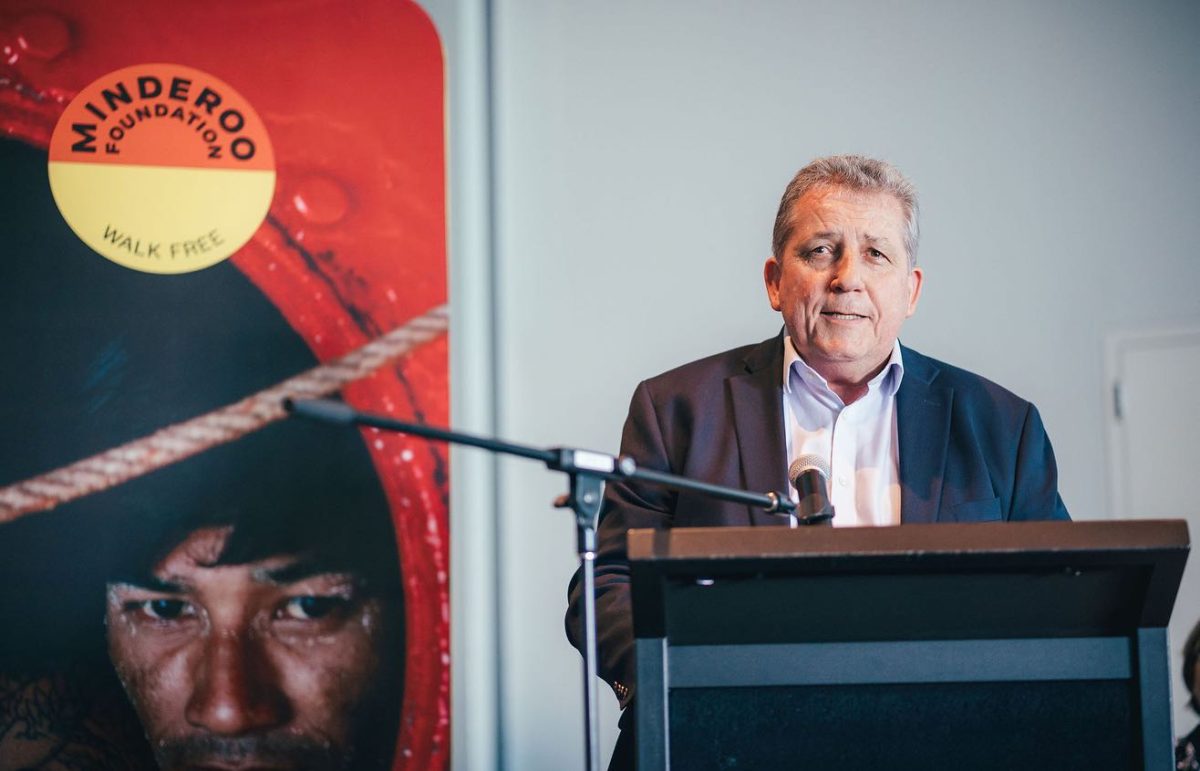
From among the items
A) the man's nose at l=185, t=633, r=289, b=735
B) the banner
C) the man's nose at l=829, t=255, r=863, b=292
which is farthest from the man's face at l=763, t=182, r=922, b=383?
the man's nose at l=185, t=633, r=289, b=735

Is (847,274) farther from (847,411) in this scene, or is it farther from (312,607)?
(312,607)

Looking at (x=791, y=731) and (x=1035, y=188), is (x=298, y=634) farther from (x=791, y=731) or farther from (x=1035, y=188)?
(x=1035, y=188)

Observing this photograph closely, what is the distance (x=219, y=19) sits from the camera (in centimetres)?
264

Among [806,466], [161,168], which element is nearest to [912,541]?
[806,466]

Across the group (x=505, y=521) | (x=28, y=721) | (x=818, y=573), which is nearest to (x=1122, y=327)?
(x=505, y=521)

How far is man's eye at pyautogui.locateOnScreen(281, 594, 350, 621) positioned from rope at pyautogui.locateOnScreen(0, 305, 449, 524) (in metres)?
0.39

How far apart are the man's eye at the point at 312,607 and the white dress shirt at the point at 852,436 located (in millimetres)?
1168

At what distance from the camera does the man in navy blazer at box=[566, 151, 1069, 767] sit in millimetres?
1855

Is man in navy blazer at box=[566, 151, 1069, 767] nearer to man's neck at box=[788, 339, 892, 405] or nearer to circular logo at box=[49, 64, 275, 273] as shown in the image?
man's neck at box=[788, 339, 892, 405]

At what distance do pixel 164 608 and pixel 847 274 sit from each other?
5.41ft

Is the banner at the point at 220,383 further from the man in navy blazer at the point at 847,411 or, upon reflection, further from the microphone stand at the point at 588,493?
the microphone stand at the point at 588,493

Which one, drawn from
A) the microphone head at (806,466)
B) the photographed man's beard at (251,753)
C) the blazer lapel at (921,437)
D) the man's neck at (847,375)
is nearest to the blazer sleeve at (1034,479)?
the blazer lapel at (921,437)

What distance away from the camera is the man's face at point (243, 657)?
2.48 meters

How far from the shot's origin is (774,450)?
1.89m
